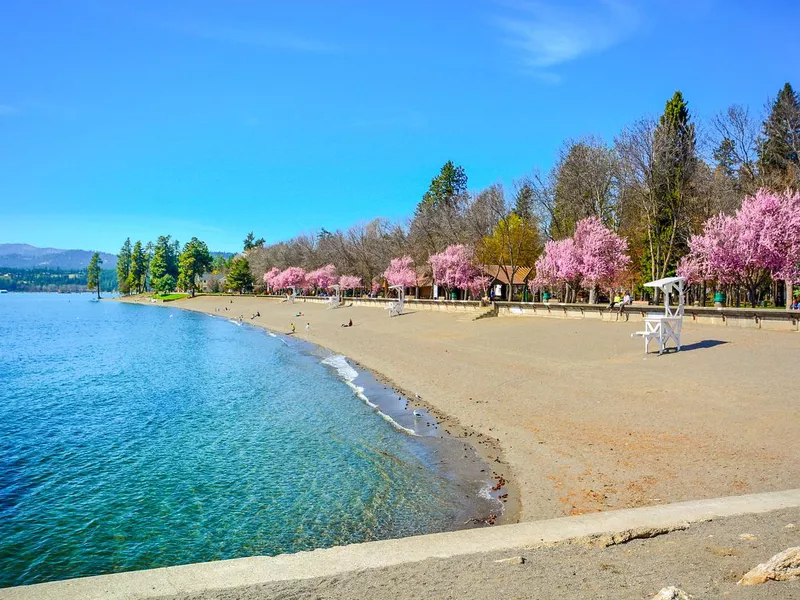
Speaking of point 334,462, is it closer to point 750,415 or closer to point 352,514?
point 352,514

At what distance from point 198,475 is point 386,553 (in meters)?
7.29

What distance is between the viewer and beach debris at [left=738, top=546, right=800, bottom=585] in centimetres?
470

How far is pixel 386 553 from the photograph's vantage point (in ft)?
22.5

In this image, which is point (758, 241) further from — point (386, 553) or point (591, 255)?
point (386, 553)

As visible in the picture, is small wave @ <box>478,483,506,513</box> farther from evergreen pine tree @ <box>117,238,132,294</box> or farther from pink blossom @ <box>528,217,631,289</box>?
evergreen pine tree @ <box>117,238,132,294</box>

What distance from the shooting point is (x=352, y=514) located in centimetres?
992

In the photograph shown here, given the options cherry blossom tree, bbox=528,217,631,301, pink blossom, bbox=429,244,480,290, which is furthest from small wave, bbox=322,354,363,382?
pink blossom, bbox=429,244,480,290

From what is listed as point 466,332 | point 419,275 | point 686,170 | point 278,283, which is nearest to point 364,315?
point 419,275

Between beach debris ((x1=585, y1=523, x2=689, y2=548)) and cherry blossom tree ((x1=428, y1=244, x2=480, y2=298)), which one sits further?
cherry blossom tree ((x1=428, y1=244, x2=480, y2=298))

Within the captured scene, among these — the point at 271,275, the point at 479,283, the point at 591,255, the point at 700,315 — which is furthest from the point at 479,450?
the point at 271,275

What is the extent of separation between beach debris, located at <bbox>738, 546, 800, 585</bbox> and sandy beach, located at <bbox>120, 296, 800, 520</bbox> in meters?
4.15

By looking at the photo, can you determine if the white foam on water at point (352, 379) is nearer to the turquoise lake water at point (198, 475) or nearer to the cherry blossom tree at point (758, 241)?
the turquoise lake water at point (198, 475)

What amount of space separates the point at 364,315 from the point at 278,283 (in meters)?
56.1

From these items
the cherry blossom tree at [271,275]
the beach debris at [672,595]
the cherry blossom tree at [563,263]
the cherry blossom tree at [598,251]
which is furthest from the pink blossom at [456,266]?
the cherry blossom tree at [271,275]
